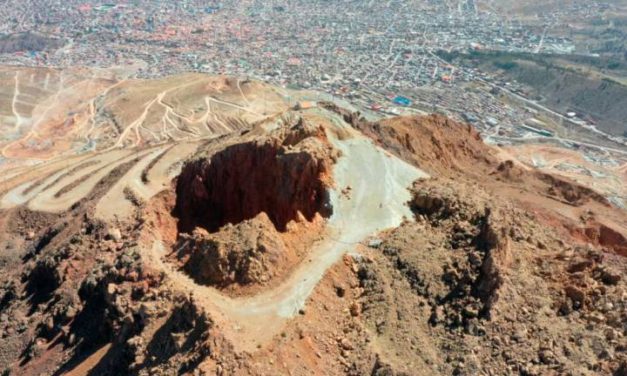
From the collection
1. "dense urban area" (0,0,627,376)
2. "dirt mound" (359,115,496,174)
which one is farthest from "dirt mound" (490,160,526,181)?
"dirt mound" (359,115,496,174)

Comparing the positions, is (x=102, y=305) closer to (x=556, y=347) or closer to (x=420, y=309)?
(x=420, y=309)

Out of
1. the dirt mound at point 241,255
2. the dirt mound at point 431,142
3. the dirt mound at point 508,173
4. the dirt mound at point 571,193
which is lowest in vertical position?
the dirt mound at point 571,193

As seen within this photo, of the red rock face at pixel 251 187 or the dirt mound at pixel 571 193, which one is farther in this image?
the dirt mound at pixel 571 193

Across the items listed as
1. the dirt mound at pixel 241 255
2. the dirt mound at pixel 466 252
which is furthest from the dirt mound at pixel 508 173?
the dirt mound at pixel 241 255

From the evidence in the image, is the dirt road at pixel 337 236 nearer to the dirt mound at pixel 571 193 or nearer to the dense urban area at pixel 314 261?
the dense urban area at pixel 314 261

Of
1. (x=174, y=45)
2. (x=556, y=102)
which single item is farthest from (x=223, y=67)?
(x=556, y=102)

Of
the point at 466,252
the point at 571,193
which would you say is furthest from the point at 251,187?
the point at 571,193
